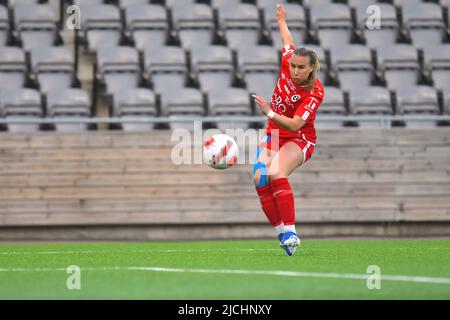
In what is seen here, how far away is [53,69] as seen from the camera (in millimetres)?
15531

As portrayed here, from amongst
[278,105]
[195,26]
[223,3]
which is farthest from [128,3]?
[278,105]

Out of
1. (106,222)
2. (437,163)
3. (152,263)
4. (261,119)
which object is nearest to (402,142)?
(437,163)

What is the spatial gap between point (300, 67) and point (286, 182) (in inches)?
38.9

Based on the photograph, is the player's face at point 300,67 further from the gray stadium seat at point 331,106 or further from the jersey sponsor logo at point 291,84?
the gray stadium seat at point 331,106

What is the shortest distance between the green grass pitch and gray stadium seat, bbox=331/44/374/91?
22.9 ft

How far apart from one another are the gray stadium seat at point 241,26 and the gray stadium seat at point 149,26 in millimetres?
993

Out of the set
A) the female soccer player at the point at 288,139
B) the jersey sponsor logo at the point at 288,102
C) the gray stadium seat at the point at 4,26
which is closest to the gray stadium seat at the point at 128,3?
the gray stadium seat at the point at 4,26

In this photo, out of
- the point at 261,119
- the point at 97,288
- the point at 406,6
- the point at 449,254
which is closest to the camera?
the point at 97,288

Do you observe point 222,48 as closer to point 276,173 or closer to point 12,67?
point 12,67

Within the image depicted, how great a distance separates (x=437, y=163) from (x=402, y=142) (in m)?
0.57

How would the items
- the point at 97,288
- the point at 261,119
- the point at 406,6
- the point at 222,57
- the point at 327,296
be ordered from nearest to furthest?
the point at 327,296
the point at 97,288
the point at 261,119
the point at 222,57
the point at 406,6

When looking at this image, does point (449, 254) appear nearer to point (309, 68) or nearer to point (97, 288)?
point (309, 68)

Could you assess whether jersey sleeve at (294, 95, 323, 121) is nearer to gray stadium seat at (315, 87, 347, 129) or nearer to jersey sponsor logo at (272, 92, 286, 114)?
jersey sponsor logo at (272, 92, 286, 114)

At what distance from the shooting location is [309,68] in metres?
8.24
